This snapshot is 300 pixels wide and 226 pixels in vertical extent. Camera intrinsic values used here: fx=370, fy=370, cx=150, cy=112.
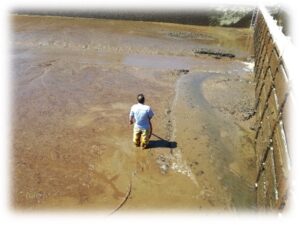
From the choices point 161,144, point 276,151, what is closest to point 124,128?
point 161,144

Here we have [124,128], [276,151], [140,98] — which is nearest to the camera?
[276,151]

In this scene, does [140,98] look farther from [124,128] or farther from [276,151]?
[276,151]

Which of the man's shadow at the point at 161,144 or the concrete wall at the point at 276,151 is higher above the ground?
the concrete wall at the point at 276,151

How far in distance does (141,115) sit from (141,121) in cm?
14

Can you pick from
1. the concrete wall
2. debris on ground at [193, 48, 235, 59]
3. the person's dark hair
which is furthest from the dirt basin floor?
the person's dark hair

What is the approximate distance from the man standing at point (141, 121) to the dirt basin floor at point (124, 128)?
10.2 inches

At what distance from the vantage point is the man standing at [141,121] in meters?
8.03

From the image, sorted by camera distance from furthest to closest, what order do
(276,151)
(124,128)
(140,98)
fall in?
(124,128) → (140,98) → (276,151)

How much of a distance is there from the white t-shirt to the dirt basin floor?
2.01 ft

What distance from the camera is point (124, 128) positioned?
30.4ft

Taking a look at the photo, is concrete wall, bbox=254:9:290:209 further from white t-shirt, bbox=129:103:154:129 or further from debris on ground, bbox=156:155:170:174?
white t-shirt, bbox=129:103:154:129

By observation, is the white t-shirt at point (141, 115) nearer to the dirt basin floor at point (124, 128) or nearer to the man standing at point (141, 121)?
the man standing at point (141, 121)

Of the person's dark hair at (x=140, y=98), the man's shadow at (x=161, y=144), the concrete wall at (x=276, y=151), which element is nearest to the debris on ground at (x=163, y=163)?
the man's shadow at (x=161, y=144)

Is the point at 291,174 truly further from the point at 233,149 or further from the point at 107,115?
the point at 107,115
